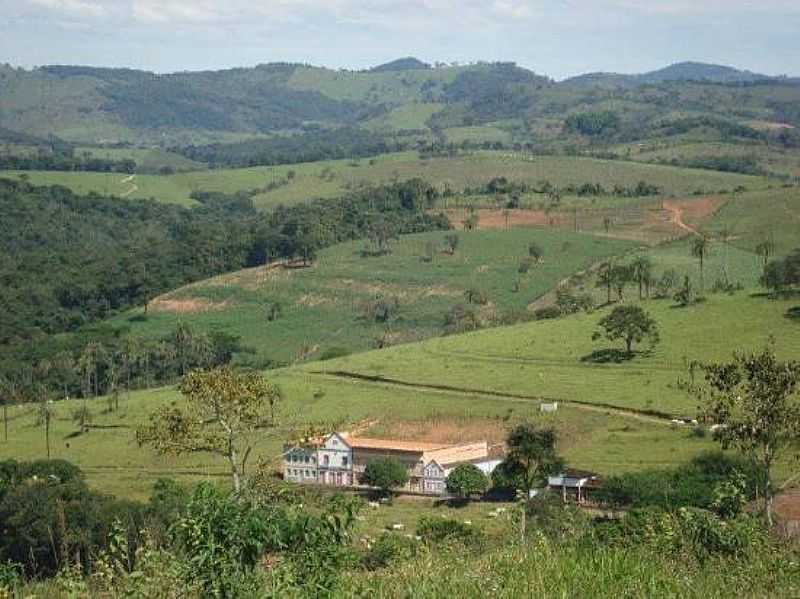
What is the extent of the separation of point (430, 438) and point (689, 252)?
176 feet

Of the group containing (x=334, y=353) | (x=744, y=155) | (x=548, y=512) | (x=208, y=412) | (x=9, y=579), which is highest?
(x=744, y=155)

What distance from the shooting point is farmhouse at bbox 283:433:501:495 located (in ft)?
166

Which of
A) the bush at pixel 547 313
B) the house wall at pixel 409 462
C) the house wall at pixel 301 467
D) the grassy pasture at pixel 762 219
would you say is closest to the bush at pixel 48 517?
the house wall at pixel 301 467

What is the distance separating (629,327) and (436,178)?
4403 inches

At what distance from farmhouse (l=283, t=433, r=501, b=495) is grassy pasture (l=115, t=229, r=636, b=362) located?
31.0m

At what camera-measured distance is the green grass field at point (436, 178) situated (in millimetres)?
157750

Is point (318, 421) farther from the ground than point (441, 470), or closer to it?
farther from the ground

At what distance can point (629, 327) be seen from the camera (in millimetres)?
65062

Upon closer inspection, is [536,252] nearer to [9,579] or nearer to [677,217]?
[677,217]

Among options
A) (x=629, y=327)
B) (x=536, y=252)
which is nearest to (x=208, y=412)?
(x=629, y=327)

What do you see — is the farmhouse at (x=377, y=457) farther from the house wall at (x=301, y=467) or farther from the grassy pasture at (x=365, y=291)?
the grassy pasture at (x=365, y=291)

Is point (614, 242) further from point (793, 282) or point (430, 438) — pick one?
point (430, 438)

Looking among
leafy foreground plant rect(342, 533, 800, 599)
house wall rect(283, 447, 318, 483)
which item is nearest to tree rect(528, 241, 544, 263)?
house wall rect(283, 447, 318, 483)

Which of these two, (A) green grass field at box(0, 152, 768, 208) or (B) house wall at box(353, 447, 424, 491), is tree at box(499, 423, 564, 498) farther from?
(A) green grass field at box(0, 152, 768, 208)
